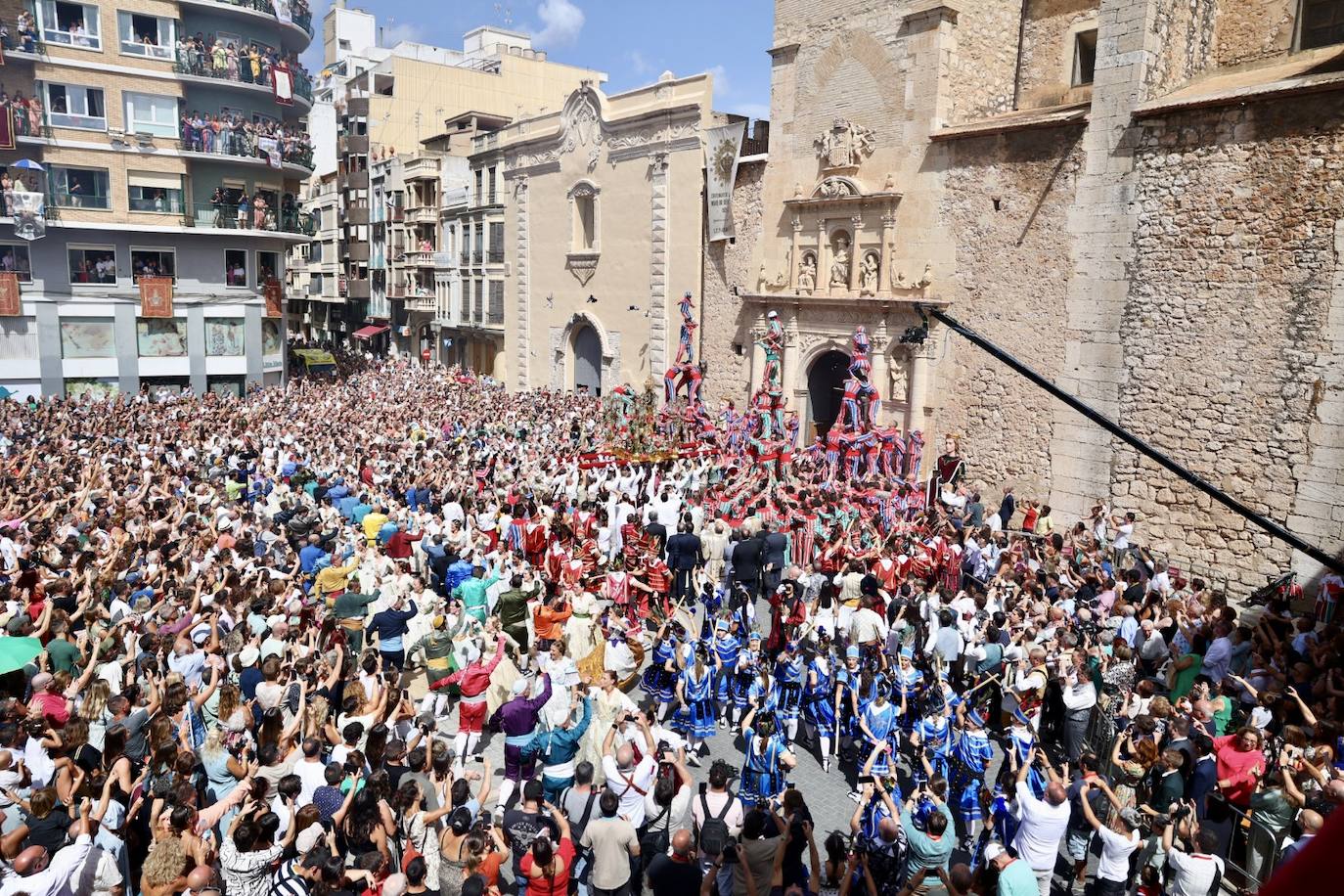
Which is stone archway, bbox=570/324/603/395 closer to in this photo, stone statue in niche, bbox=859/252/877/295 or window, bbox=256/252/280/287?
stone statue in niche, bbox=859/252/877/295

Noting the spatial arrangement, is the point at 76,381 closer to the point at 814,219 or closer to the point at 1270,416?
the point at 814,219

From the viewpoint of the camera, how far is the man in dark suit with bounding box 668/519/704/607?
13.4 meters

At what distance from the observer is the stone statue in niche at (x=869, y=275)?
70.5 ft

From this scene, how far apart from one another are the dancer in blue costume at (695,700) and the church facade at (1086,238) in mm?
8765

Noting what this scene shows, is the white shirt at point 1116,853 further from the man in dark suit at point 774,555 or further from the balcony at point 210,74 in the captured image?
the balcony at point 210,74

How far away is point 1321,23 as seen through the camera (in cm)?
1589

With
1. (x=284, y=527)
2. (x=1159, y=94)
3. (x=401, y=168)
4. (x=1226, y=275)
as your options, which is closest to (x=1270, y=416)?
(x=1226, y=275)

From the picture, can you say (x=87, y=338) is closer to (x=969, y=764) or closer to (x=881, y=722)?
(x=881, y=722)

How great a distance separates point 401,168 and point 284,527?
117ft

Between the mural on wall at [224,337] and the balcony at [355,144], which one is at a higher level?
the balcony at [355,144]

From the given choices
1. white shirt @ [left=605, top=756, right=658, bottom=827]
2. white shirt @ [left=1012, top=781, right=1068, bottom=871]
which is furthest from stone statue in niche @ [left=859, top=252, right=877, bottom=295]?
white shirt @ [left=605, top=756, right=658, bottom=827]

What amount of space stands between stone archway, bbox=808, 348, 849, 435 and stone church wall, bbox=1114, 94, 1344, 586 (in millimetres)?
7659

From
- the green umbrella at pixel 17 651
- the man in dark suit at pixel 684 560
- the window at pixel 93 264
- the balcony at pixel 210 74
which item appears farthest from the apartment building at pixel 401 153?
the green umbrella at pixel 17 651

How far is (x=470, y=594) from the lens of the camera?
1145 centimetres
